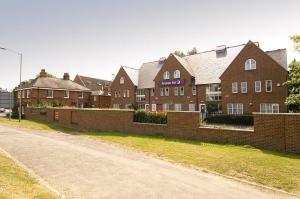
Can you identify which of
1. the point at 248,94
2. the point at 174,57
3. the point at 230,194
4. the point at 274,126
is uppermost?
the point at 174,57

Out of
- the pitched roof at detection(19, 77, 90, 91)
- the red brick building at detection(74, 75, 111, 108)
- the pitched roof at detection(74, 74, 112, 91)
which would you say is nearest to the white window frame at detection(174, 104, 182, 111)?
the red brick building at detection(74, 75, 111, 108)

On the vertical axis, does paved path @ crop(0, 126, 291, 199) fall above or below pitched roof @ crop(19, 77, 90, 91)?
below

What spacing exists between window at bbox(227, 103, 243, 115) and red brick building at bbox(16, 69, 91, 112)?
31.2 metres

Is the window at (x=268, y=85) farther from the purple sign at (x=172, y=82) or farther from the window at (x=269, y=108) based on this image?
the purple sign at (x=172, y=82)

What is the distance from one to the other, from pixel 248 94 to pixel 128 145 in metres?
24.8

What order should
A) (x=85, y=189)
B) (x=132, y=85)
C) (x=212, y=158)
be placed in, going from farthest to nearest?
(x=132, y=85)
(x=212, y=158)
(x=85, y=189)

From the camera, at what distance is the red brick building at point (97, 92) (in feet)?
202

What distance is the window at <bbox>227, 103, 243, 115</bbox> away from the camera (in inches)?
1497

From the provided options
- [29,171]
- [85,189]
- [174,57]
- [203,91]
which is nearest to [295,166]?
[85,189]

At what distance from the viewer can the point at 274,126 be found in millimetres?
17125

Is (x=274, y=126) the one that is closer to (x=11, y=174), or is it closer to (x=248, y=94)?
(x=11, y=174)

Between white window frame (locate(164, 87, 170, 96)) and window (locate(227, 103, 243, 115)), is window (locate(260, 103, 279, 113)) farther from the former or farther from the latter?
white window frame (locate(164, 87, 170, 96))

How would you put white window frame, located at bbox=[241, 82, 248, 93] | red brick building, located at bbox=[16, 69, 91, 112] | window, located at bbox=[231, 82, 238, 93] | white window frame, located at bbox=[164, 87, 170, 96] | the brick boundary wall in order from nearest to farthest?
the brick boundary wall < white window frame, located at bbox=[241, 82, 248, 93] < window, located at bbox=[231, 82, 238, 93] < white window frame, located at bbox=[164, 87, 170, 96] < red brick building, located at bbox=[16, 69, 91, 112]

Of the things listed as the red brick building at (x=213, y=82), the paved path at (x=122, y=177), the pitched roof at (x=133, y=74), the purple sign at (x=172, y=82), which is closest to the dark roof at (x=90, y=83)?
the pitched roof at (x=133, y=74)
